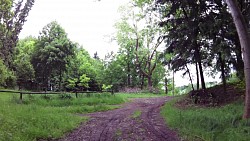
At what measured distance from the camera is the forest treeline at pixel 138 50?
46.8 feet

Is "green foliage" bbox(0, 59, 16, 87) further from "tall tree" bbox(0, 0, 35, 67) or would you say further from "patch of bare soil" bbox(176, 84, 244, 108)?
"patch of bare soil" bbox(176, 84, 244, 108)

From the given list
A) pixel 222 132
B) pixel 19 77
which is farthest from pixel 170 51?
pixel 19 77

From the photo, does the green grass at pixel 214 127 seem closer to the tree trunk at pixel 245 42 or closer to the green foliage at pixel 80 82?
the tree trunk at pixel 245 42

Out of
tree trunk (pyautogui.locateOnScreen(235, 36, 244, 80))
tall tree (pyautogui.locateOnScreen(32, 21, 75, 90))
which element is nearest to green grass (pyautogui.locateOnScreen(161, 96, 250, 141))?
A: tree trunk (pyautogui.locateOnScreen(235, 36, 244, 80))

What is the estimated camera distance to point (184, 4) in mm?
16328

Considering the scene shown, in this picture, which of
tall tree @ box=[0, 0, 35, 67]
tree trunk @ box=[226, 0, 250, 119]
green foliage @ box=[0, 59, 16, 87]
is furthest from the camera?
tall tree @ box=[0, 0, 35, 67]

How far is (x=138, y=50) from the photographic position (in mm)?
44000

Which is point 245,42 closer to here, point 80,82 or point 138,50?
point 138,50

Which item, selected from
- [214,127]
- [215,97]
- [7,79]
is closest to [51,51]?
[7,79]

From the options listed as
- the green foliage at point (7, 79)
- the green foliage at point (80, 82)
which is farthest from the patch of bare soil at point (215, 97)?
the green foliage at point (80, 82)

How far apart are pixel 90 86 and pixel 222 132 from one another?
47571 mm

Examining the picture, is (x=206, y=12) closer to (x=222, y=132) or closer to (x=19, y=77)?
(x=222, y=132)

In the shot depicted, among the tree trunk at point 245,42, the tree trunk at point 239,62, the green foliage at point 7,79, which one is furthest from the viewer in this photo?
the green foliage at point 7,79

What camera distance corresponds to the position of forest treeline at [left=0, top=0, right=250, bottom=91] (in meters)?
14.2
